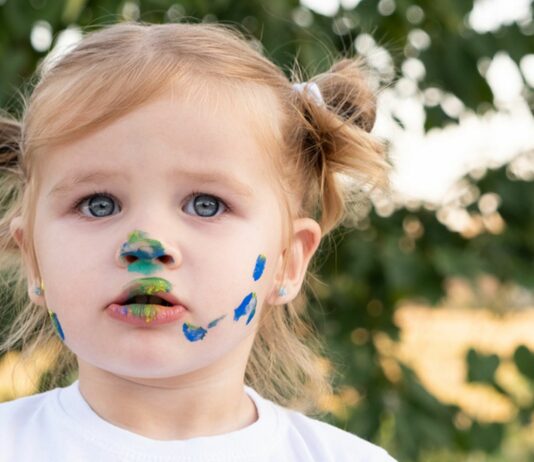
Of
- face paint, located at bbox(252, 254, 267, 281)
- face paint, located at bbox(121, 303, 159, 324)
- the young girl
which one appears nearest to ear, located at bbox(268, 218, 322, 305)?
the young girl

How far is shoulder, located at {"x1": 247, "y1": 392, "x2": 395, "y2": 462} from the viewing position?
84.4 inches

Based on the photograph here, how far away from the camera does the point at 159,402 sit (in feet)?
6.66

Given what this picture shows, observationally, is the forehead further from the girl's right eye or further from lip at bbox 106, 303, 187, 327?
lip at bbox 106, 303, 187, 327

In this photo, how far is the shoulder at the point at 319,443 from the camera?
2143 mm

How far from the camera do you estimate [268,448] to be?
210 centimetres

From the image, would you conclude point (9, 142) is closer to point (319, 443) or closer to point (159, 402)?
point (159, 402)

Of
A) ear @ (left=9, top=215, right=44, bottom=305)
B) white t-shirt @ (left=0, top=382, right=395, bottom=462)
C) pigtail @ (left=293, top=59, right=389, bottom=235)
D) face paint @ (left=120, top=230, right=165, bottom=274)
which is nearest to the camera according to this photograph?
face paint @ (left=120, top=230, right=165, bottom=274)

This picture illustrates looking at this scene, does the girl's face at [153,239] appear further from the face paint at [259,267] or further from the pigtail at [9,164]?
the pigtail at [9,164]

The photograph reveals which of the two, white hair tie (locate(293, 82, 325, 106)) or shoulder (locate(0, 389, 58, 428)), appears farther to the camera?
white hair tie (locate(293, 82, 325, 106))

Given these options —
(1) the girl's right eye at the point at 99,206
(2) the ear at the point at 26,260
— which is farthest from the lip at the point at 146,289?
(2) the ear at the point at 26,260

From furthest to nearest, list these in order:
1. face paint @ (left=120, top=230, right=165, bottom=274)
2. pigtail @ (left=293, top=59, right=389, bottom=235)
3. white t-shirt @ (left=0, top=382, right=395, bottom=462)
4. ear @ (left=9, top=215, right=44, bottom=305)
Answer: pigtail @ (left=293, top=59, right=389, bottom=235) → ear @ (left=9, top=215, right=44, bottom=305) → white t-shirt @ (left=0, top=382, right=395, bottom=462) → face paint @ (left=120, top=230, right=165, bottom=274)

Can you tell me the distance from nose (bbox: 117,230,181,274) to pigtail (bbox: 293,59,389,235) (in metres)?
0.47

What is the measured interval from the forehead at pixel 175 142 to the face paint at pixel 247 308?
20 centimetres

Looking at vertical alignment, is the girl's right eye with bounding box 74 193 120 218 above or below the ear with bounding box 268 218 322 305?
above
